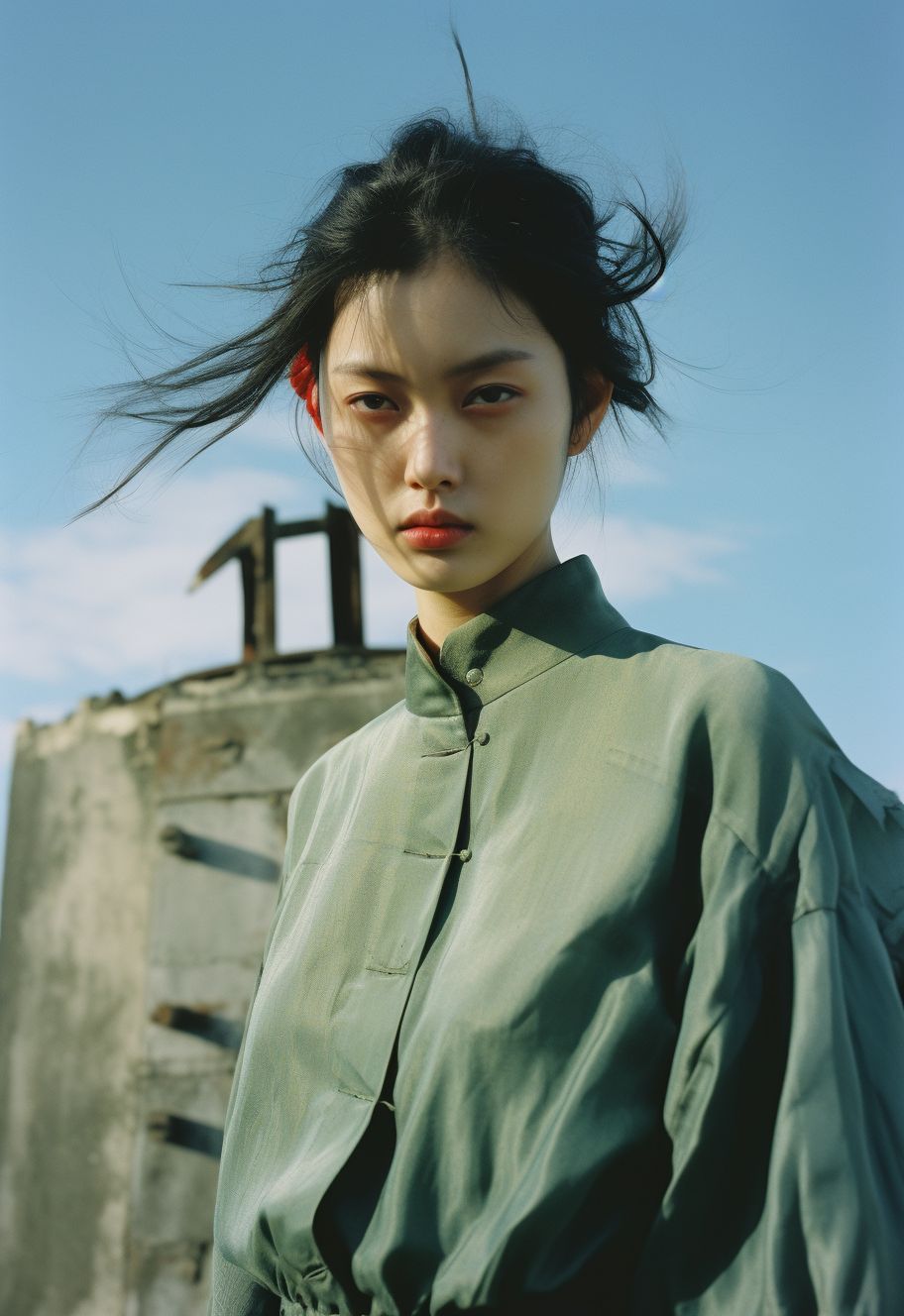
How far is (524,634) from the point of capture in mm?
1627

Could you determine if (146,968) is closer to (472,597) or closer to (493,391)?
(472,597)

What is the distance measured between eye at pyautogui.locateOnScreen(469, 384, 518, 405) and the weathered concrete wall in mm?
7133

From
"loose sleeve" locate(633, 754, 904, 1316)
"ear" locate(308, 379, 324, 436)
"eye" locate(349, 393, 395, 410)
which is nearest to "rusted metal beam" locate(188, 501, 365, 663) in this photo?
"ear" locate(308, 379, 324, 436)

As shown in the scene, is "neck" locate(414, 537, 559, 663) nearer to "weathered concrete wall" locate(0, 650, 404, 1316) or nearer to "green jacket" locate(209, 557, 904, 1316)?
"green jacket" locate(209, 557, 904, 1316)

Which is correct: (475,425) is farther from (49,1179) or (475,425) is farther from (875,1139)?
(49,1179)

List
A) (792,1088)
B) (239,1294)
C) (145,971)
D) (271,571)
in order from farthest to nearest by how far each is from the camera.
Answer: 1. (271,571)
2. (145,971)
3. (239,1294)
4. (792,1088)

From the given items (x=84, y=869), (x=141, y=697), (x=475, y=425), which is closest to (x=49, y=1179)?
(x=84, y=869)

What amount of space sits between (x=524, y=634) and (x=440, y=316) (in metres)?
0.36

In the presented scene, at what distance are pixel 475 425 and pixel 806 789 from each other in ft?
1.69

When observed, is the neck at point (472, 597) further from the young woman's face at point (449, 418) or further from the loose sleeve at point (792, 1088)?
the loose sleeve at point (792, 1088)

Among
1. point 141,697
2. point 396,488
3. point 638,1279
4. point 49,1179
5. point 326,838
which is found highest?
point 141,697

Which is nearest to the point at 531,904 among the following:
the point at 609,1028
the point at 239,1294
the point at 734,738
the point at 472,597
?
the point at 609,1028

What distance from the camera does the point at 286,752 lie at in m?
8.77

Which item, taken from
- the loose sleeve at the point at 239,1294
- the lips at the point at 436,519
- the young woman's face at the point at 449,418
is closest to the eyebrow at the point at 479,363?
the young woman's face at the point at 449,418
